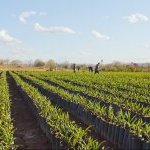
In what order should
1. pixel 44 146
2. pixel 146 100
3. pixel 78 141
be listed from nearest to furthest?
1. pixel 78 141
2. pixel 44 146
3. pixel 146 100

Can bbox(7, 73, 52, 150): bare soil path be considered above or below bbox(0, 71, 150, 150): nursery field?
below

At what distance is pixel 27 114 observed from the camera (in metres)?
14.2

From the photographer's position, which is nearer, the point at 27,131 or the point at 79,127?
the point at 79,127

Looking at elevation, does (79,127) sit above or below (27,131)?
above

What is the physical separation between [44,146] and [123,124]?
194 cm

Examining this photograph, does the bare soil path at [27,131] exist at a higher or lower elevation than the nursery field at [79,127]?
lower

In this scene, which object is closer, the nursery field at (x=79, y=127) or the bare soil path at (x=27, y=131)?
the nursery field at (x=79, y=127)

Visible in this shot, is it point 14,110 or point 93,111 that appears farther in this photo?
point 14,110

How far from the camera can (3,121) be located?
9852 millimetres

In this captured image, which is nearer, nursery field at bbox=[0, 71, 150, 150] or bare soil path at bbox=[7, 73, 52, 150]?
nursery field at bbox=[0, 71, 150, 150]

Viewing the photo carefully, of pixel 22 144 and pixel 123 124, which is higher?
pixel 123 124

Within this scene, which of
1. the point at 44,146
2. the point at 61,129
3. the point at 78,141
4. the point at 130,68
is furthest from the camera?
the point at 130,68

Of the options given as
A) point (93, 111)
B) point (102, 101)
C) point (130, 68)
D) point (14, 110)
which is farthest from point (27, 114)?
point (130, 68)

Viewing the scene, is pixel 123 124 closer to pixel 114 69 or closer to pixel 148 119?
pixel 148 119
